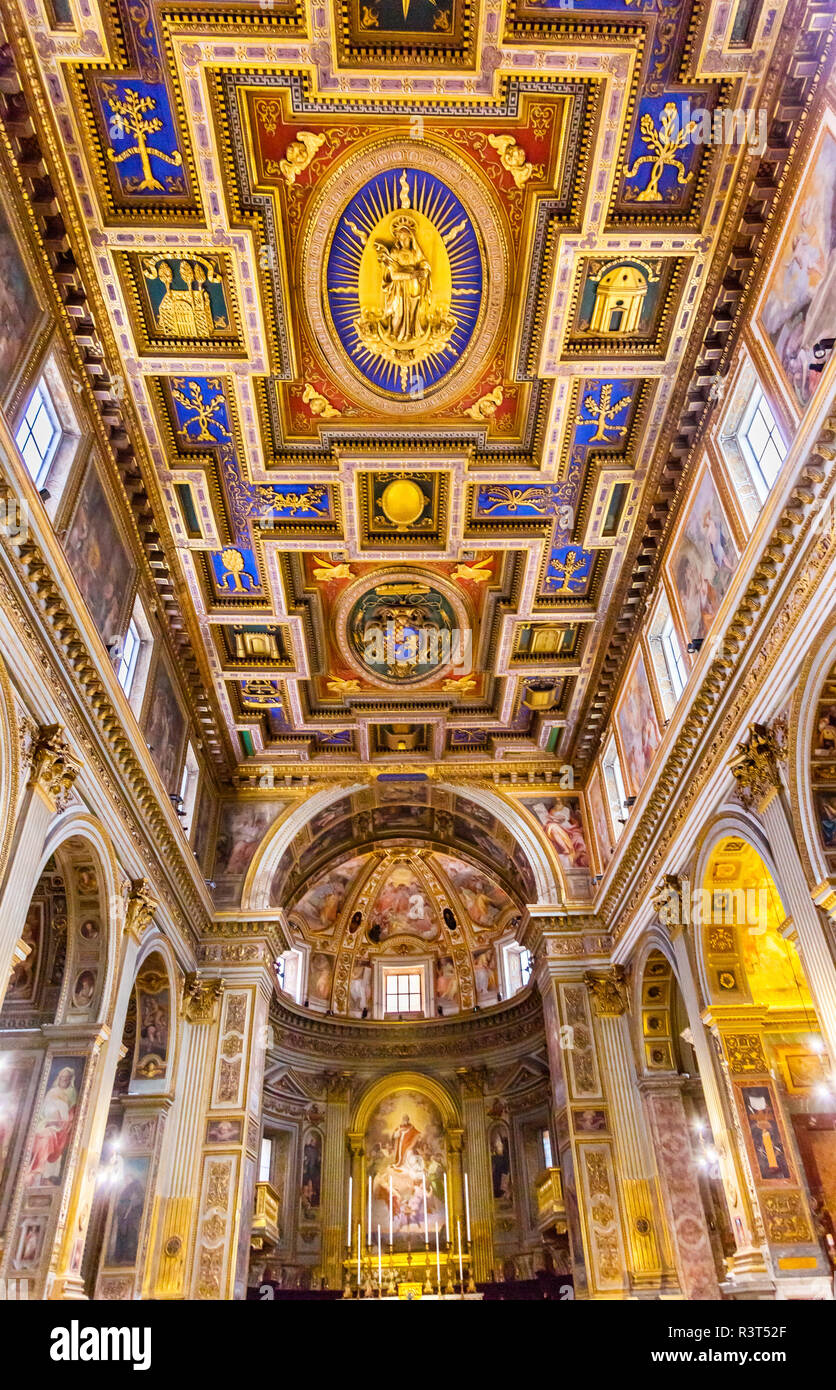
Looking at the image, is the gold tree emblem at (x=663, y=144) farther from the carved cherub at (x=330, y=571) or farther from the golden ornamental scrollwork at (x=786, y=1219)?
the golden ornamental scrollwork at (x=786, y=1219)

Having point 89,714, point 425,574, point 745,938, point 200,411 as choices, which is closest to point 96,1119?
point 89,714

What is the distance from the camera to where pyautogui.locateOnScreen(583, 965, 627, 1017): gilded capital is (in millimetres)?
19312

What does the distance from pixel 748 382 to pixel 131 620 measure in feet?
35.2

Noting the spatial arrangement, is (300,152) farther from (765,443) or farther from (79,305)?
(765,443)

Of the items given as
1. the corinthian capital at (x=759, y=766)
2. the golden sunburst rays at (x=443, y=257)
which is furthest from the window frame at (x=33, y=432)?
the corinthian capital at (x=759, y=766)

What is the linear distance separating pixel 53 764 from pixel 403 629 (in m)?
8.93

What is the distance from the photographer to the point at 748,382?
1262 cm

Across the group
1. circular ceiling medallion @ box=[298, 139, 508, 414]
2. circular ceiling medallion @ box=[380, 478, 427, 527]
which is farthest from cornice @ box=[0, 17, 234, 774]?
circular ceiling medallion @ box=[380, 478, 427, 527]

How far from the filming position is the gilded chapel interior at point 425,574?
419 inches

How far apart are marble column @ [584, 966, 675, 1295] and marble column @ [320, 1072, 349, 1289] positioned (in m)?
11.3

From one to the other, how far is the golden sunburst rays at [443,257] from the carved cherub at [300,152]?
88 cm

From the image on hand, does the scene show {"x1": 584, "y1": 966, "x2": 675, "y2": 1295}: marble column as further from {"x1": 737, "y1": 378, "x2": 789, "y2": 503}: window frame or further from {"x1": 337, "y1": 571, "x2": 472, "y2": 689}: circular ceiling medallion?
{"x1": 737, "y1": 378, "x2": 789, "y2": 503}: window frame

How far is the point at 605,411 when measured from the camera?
14.6 metres
